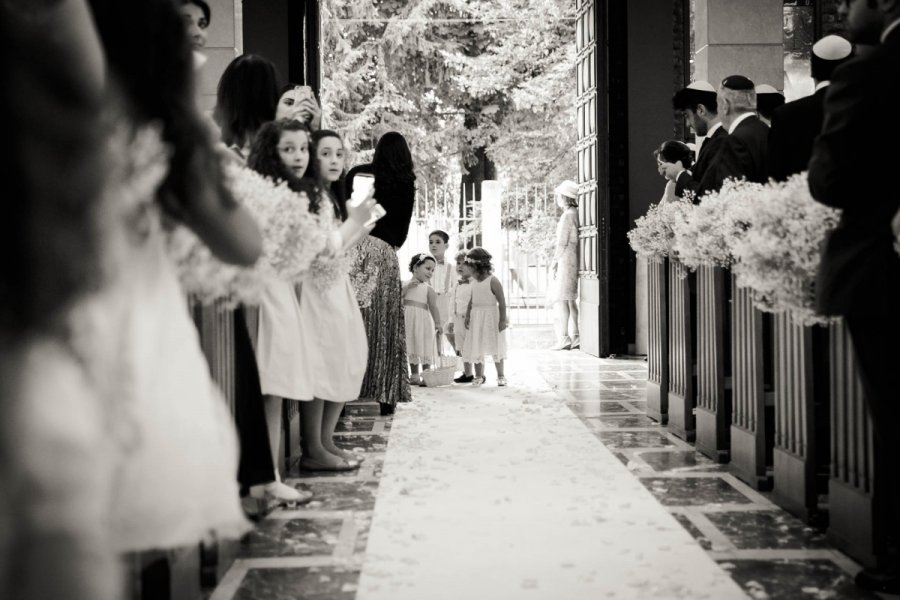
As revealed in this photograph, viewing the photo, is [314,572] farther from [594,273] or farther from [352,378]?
[594,273]

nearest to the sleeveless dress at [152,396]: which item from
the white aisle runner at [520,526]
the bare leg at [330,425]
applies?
the white aisle runner at [520,526]

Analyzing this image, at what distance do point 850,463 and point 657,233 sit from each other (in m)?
3.10

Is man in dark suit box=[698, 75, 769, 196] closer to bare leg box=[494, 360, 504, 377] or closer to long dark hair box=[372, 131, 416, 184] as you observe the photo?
long dark hair box=[372, 131, 416, 184]

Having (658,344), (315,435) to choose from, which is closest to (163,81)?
(315,435)

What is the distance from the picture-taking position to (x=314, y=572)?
368 centimetres

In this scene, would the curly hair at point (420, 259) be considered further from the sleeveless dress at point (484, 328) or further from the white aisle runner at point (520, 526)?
the white aisle runner at point (520, 526)

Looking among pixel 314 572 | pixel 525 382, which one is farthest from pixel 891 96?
pixel 525 382

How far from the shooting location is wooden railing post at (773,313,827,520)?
14.0ft

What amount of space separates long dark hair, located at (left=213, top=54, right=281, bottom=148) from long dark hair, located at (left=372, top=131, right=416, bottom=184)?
2479 millimetres

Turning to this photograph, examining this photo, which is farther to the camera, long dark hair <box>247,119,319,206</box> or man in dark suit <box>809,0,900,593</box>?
long dark hair <box>247,119,319,206</box>

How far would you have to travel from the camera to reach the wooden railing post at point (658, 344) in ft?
23.2

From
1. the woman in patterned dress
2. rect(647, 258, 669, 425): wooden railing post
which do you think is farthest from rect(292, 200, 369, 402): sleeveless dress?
the woman in patterned dress

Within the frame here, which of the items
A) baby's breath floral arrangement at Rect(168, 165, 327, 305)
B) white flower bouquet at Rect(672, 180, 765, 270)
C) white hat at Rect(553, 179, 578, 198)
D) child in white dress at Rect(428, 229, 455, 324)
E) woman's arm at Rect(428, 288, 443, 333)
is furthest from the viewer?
white hat at Rect(553, 179, 578, 198)

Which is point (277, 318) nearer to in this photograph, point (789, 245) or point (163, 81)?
point (789, 245)
